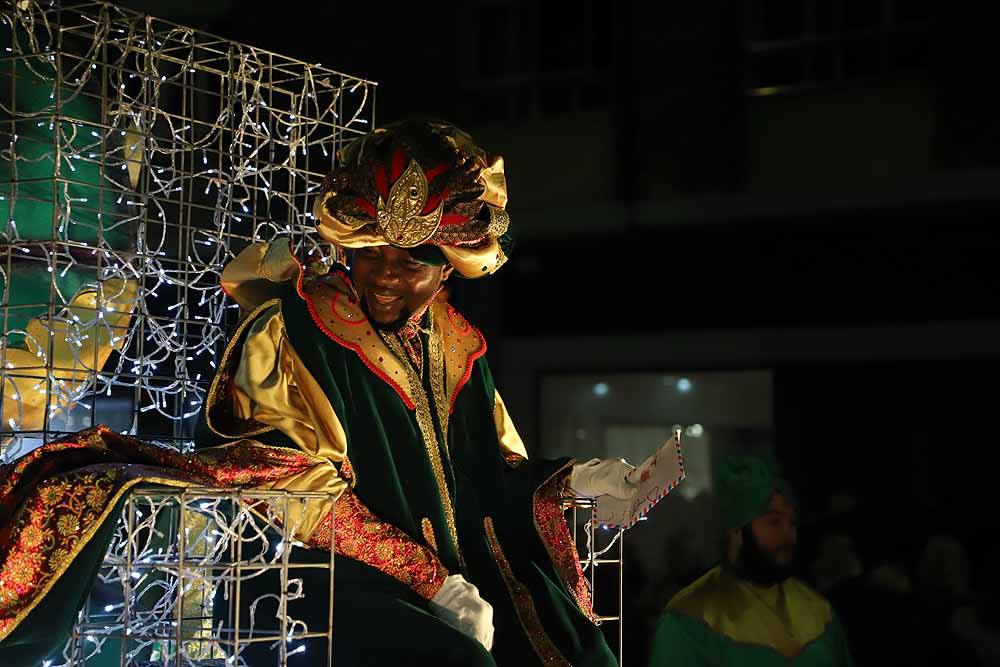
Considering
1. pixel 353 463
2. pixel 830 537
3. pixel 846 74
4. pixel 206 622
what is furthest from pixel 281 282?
pixel 846 74

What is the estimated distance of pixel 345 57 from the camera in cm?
443

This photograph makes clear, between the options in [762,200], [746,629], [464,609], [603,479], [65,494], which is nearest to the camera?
[65,494]

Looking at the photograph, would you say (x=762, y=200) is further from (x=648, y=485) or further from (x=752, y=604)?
(x=648, y=485)

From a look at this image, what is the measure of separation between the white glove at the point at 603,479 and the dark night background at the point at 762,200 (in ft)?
4.60

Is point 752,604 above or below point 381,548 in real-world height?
below

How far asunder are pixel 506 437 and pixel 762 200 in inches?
68.0

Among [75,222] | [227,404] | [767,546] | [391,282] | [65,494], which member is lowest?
[767,546]

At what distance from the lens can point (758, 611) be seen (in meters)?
3.25

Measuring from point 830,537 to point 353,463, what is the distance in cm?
187

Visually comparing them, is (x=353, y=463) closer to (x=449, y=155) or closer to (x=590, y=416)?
(x=449, y=155)

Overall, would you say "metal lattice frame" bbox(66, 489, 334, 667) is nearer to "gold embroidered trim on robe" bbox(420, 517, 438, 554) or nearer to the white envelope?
"gold embroidered trim on robe" bbox(420, 517, 438, 554)

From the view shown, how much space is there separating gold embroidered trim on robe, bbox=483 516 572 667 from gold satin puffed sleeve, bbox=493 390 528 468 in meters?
0.18

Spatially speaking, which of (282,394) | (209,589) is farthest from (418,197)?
(209,589)

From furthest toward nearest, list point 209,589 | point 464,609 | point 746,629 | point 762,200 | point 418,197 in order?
point 762,200, point 746,629, point 209,589, point 418,197, point 464,609
